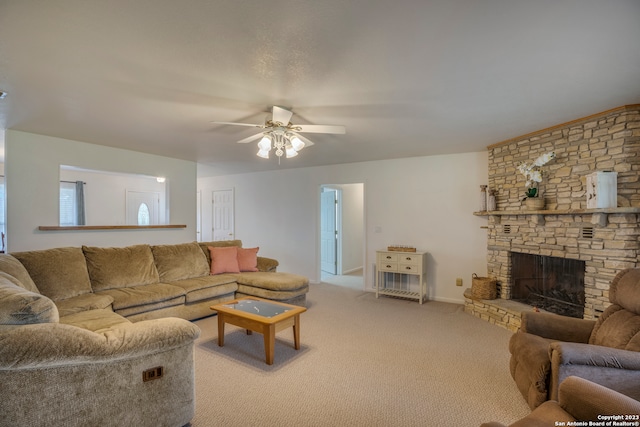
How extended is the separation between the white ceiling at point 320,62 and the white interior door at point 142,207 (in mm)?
4444

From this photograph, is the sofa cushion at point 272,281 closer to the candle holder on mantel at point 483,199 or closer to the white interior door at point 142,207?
the candle holder on mantel at point 483,199

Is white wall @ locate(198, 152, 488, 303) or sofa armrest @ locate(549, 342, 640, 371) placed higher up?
white wall @ locate(198, 152, 488, 303)

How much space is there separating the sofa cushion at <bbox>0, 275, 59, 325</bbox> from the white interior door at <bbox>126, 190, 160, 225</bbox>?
6.85 meters

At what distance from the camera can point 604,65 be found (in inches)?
77.7

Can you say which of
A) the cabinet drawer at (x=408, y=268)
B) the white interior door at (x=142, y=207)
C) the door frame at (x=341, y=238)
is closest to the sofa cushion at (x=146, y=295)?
the door frame at (x=341, y=238)

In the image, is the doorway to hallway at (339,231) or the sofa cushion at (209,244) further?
the doorway to hallway at (339,231)

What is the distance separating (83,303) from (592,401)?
3.72 meters

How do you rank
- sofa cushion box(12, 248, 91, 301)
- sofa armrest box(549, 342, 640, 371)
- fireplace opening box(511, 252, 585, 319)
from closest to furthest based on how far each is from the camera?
sofa armrest box(549, 342, 640, 371)
sofa cushion box(12, 248, 91, 301)
fireplace opening box(511, 252, 585, 319)

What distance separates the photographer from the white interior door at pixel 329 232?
704cm

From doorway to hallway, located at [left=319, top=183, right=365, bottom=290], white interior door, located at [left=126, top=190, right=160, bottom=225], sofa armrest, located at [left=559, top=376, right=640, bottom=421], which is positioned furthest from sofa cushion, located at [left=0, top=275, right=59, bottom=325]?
white interior door, located at [left=126, top=190, right=160, bottom=225]

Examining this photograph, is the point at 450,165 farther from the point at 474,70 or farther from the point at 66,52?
the point at 66,52

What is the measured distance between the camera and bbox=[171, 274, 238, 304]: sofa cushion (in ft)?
12.1

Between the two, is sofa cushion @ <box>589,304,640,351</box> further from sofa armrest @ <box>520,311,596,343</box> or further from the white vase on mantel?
the white vase on mantel

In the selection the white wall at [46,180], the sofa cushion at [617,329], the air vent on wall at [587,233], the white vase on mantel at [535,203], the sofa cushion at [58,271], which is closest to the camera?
the sofa cushion at [617,329]
